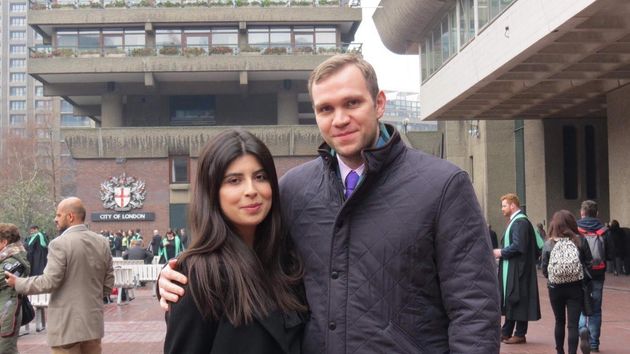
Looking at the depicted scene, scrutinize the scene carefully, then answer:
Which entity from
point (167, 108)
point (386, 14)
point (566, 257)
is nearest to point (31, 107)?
point (167, 108)

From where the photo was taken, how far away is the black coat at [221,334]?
2783 millimetres

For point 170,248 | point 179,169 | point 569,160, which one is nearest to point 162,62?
point 179,169

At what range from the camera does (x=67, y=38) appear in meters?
47.2

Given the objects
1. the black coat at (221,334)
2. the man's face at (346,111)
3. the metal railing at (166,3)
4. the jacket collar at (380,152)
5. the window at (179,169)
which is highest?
the metal railing at (166,3)

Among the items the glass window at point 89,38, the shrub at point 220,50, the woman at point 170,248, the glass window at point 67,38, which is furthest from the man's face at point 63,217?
the glass window at point 67,38

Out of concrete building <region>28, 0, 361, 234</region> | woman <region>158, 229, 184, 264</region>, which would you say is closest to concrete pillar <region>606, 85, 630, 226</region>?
woman <region>158, 229, 184, 264</region>

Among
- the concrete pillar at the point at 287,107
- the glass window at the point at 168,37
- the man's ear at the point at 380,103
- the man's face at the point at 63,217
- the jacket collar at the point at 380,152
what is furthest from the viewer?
the concrete pillar at the point at 287,107

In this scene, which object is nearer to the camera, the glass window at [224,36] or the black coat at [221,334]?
the black coat at [221,334]

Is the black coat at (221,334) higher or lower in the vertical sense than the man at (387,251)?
lower

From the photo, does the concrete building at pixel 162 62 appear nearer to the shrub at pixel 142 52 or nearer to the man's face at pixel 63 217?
the shrub at pixel 142 52

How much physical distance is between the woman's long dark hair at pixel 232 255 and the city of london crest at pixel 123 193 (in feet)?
146

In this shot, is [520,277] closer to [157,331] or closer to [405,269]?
[157,331]

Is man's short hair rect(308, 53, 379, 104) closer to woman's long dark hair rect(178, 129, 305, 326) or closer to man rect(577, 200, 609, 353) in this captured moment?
woman's long dark hair rect(178, 129, 305, 326)

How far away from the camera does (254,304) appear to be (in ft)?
9.27
